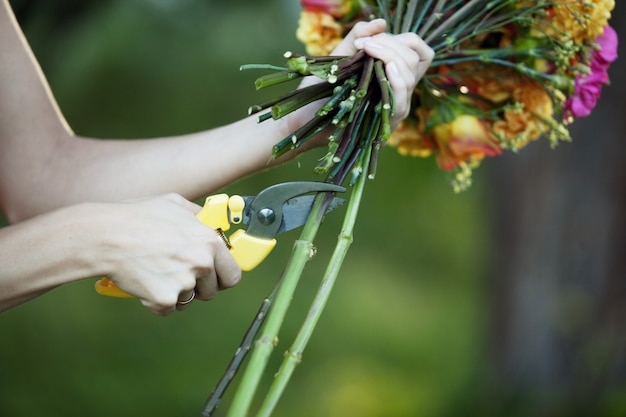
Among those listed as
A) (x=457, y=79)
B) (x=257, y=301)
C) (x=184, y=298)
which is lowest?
(x=257, y=301)

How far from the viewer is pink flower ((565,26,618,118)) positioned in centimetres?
113

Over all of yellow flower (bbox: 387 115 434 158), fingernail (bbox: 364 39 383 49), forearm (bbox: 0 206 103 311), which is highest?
fingernail (bbox: 364 39 383 49)

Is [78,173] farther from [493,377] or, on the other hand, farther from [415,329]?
[415,329]

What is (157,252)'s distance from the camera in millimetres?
814

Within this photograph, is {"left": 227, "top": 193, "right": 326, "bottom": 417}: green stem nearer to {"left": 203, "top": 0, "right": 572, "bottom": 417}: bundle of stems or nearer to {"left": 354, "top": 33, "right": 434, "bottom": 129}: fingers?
{"left": 203, "top": 0, "right": 572, "bottom": 417}: bundle of stems

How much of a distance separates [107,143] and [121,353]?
231cm

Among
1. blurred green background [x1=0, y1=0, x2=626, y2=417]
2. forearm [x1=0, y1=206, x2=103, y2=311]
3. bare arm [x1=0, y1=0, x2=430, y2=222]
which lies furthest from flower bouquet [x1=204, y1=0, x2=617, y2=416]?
blurred green background [x1=0, y1=0, x2=626, y2=417]

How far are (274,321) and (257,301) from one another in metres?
2.71

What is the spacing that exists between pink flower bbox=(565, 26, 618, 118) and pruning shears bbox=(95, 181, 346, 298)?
1.46 feet

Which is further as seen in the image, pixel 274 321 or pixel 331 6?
pixel 331 6

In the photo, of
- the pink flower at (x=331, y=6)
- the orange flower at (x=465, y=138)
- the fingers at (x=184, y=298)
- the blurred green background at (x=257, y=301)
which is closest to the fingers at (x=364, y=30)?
the pink flower at (x=331, y=6)

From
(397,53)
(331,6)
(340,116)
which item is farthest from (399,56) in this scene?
(331,6)

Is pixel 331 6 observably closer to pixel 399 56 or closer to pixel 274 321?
pixel 399 56

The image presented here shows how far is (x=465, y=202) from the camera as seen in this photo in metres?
3.88
